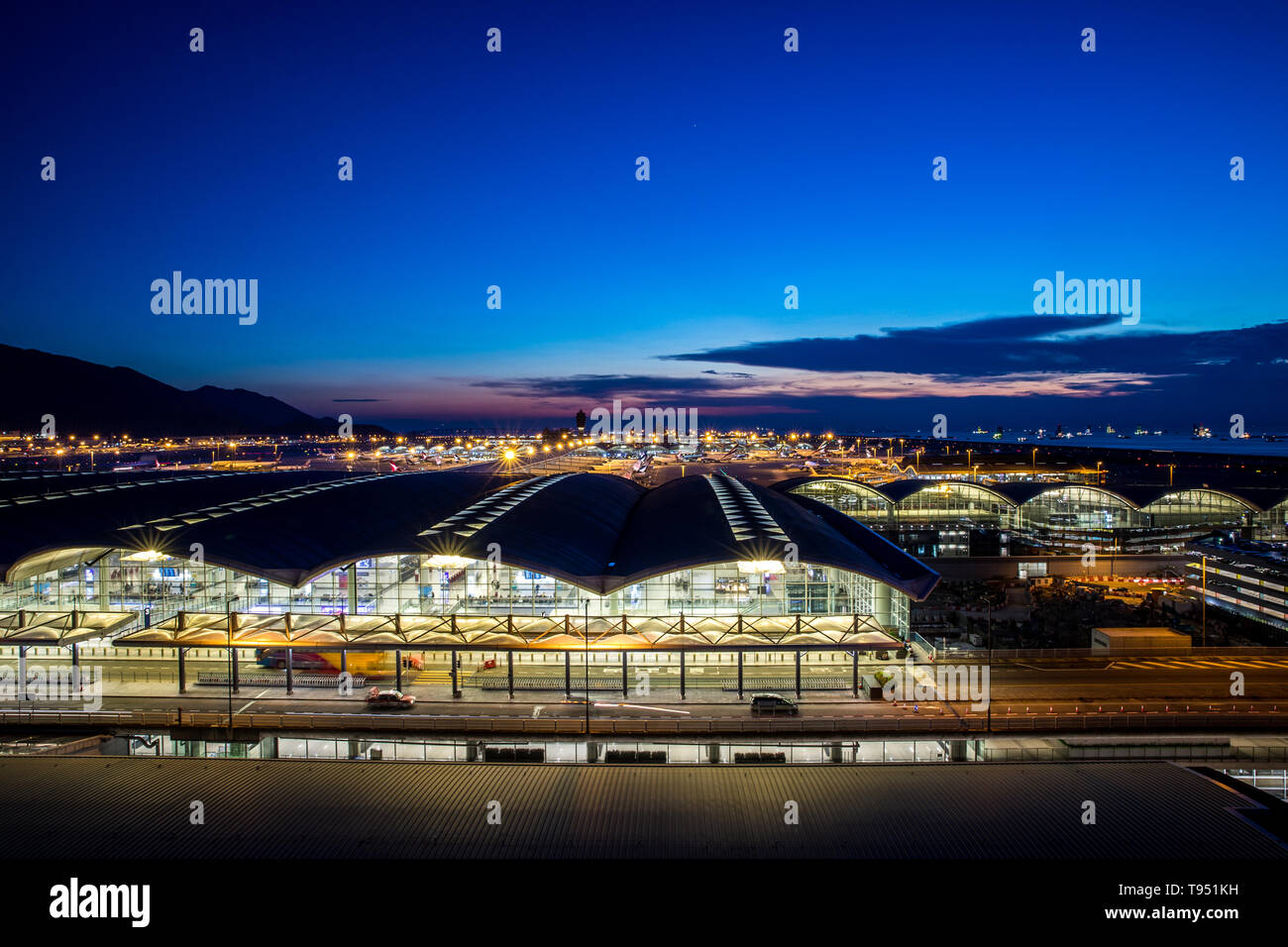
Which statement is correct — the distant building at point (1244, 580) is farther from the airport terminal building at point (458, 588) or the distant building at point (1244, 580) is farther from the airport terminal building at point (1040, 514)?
the airport terminal building at point (458, 588)

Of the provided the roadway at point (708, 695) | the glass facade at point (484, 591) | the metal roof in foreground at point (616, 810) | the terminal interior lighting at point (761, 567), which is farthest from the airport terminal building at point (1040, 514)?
the metal roof in foreground at point (616, 810)

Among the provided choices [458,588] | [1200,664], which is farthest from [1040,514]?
[458,588]

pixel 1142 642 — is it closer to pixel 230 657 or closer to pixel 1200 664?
Answer: pixel 1200 664

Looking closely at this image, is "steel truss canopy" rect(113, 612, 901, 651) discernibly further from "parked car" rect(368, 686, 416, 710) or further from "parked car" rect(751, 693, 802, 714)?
"parked car" rect(751, 693, 802, 714)
